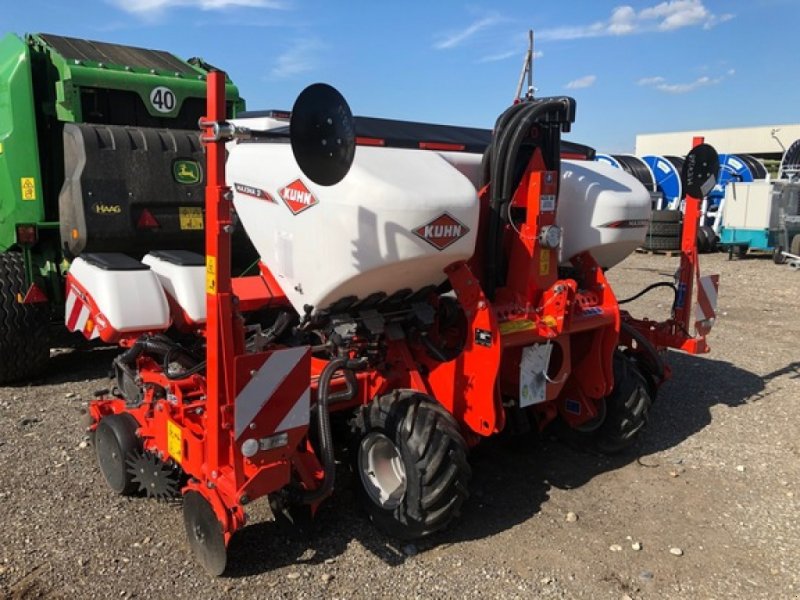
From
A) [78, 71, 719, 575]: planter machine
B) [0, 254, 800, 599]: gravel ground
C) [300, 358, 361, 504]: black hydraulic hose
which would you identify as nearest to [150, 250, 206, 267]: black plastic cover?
[78, 71, 719, 575]: planter machine

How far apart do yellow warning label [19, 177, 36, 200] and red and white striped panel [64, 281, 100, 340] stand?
1.75m

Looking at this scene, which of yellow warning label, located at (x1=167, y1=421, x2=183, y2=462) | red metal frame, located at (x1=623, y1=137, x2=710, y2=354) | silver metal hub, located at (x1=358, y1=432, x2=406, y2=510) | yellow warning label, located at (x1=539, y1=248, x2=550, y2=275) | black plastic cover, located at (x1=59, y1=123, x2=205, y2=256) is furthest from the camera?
black plastic cover, located at (x1=59, y1=123, x2=205, y2=256)

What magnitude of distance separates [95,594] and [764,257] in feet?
52.0

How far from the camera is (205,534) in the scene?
2967mm

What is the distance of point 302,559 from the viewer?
10.3 ft

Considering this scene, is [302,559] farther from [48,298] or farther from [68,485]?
[48,298]

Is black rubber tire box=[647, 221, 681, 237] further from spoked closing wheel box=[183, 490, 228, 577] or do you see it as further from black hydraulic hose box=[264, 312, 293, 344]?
spoked closing wheel box=[183, 490, 228, 577]

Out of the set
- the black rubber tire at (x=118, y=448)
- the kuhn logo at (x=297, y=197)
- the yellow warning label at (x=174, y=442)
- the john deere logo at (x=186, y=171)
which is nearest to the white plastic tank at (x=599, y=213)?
the kuhn logo at (x=297, y=197)

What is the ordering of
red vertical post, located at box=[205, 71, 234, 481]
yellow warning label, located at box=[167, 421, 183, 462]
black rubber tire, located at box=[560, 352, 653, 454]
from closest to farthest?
red vertical post, located at box=[205, 71, 234, 481], yellow warning label, located at box=[167, 421, 183, 462], black rubber tire, located at box=[560, 352, 653, 454]

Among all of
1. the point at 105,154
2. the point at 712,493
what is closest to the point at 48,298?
the point at 105,154

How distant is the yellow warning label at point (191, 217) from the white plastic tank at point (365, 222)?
2001mm

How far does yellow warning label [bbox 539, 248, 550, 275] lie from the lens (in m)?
3.50

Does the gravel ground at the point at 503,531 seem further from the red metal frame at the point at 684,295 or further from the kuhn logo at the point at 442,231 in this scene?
the kuhn logo at the point at 442,231

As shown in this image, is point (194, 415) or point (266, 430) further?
point (194, 415)
